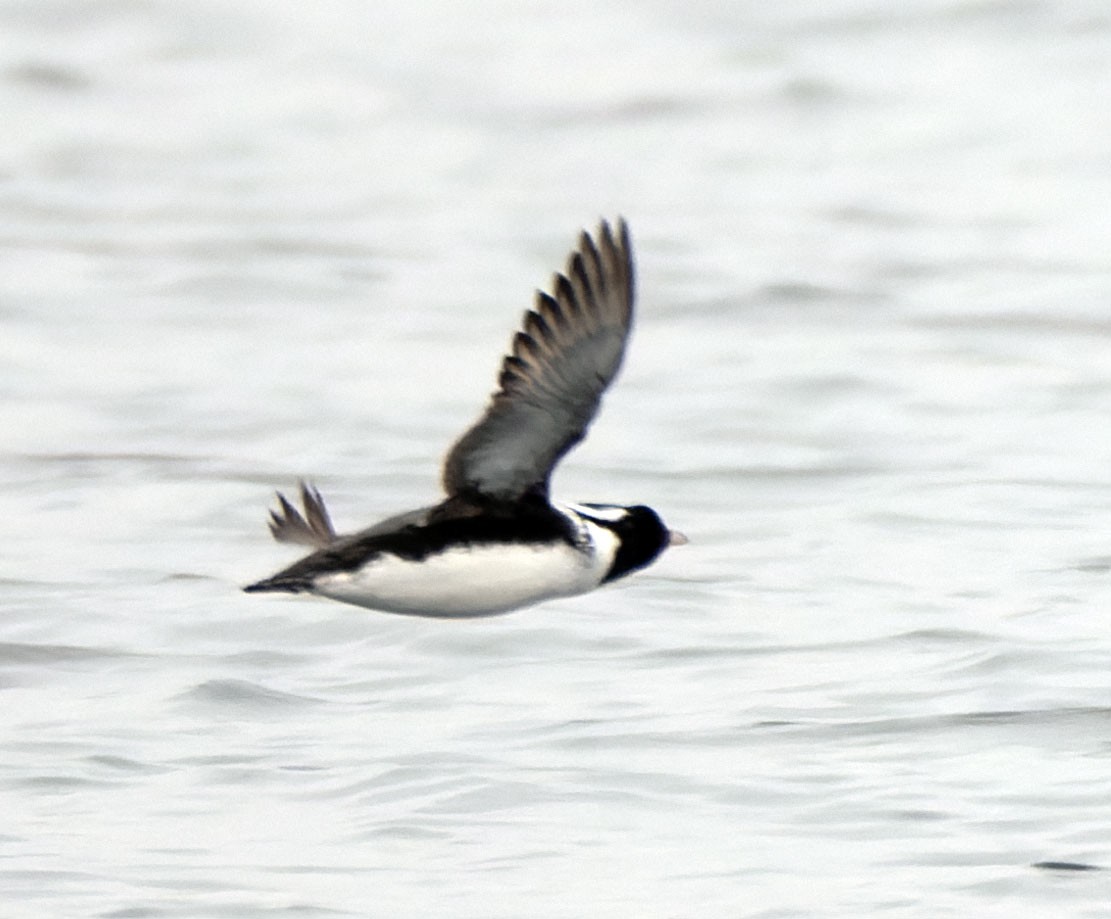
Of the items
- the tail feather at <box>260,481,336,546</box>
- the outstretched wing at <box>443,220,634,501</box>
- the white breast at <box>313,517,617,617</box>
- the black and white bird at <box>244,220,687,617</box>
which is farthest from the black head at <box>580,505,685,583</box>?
the tail feather at <box>260,481,336,546</box>

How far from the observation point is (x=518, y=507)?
10.5 m

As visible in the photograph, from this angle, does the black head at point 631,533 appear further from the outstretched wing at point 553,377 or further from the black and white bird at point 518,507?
the outstretched wing at point 553,377

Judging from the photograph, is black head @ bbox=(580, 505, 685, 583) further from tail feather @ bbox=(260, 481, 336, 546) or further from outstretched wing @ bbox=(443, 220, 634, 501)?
tail feather @ bbox=(260, 481, 336, 546)

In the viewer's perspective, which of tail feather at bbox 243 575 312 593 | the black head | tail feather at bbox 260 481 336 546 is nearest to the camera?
tail feather at bbox 243 575 312 593

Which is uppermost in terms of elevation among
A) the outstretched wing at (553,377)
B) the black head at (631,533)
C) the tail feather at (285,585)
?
the outstretched wing at (553,377)

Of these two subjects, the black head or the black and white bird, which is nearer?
the black and white bird

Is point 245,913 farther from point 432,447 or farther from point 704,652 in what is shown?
point 432,447

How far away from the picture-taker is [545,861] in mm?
11125

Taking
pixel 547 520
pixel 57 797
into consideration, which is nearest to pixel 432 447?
pixel 57 797

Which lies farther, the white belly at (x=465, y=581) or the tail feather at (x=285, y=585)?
the white belly at (x=465, y=581)

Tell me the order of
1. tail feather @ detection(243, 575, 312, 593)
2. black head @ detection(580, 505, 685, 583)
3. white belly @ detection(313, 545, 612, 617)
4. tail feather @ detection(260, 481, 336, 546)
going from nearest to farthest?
1. tail feather @ detection(243, 575, 312, 593)
2. white belly @ detection(313, 545, 612, 617)
3. black head @ detection(580, 505, 685, 583)
4. tail feather @ detection(260, 481, 336, 546)

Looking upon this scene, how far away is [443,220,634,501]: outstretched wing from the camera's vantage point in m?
10.0

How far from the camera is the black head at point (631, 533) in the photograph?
35.7 feet

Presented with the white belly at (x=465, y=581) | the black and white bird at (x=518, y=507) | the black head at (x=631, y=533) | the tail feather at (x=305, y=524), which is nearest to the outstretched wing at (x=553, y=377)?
the black and white bird at (x=518, y=507)
